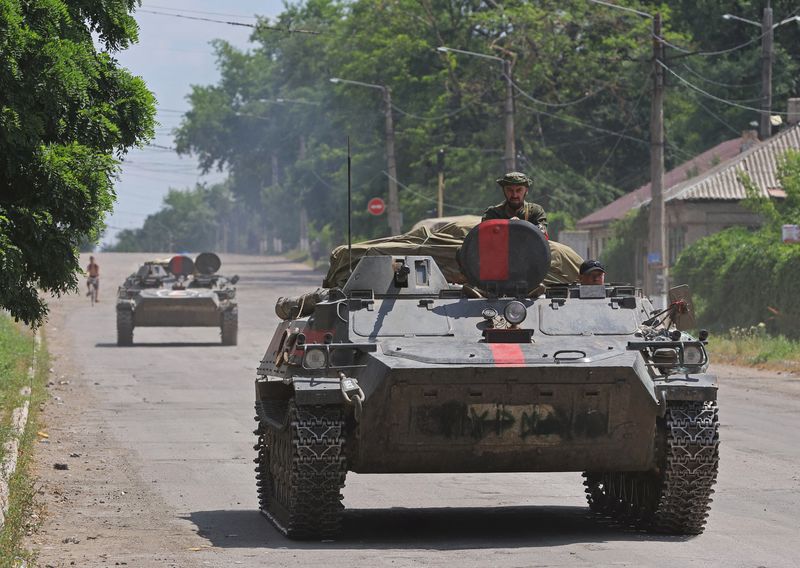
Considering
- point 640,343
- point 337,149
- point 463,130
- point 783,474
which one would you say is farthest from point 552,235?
point 640,343

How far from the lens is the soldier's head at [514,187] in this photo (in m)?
11.9

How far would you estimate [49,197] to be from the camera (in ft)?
38.3

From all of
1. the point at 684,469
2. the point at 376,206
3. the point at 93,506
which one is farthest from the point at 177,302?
the point at 376,206

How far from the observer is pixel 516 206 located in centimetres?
1202

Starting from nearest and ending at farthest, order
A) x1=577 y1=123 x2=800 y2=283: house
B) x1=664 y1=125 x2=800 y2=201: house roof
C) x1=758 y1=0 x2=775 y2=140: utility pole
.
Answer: x1=664 y1=125 x2=800 y2=201: house roof, x1=577 y1=123 x2=800 y2=283: house, x1=758 y1=0 x2=775 y2=140: utility pole

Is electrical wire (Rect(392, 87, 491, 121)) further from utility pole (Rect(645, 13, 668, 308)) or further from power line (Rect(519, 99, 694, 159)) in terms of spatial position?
utility pole (Rect(645, 13, 668, 308))

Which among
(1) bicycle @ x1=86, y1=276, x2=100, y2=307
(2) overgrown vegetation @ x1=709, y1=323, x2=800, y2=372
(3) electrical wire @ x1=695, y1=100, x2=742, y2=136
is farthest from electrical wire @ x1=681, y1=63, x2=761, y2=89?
(2) overgrown vegetation @ x1=709, y1=323, x2=800, y2=372

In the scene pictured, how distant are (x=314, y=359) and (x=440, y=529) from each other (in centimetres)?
145

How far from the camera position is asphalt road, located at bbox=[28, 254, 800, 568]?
959 cm

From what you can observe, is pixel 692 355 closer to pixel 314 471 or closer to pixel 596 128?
pixel 314 471

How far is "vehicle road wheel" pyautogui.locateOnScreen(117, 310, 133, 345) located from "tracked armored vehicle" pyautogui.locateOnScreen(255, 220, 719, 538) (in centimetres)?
2209

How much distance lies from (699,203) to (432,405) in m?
34.6

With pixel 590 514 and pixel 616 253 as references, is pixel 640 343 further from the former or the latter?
pixel 616 253

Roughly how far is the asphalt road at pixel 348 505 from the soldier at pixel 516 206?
2.00m
